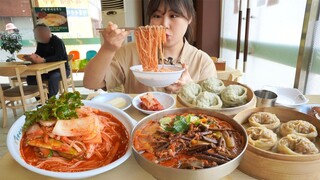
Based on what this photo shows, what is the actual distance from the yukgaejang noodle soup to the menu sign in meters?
5.36

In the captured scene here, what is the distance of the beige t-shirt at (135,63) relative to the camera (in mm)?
1673

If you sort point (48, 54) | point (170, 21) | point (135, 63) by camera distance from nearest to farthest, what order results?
point (170, 21)
point (135, 63)
point (48, 54)

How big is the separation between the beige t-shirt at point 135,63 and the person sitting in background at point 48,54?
2.79 m

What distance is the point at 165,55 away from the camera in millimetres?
1733

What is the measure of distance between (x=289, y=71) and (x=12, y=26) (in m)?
5.98

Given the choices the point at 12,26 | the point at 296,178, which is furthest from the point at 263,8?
Answer: the point at 12,26

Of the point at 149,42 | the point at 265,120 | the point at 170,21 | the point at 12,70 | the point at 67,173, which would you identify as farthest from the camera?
the point at 12,70

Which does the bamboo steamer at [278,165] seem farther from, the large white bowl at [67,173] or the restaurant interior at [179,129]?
the large white bowl at [67,173]

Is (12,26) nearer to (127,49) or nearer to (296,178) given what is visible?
(127,49)

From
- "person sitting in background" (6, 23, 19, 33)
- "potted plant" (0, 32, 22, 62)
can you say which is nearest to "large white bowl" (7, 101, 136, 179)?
"potted plant" (0, 32, 22, 62)

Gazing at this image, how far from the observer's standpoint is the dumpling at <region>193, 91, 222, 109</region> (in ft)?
3.10

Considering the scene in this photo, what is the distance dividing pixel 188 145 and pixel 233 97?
42 cm

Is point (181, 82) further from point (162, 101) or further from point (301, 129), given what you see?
point (301, 129)

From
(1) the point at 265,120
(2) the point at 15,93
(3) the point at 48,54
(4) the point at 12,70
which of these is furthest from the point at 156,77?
(3) the point at 48,54
